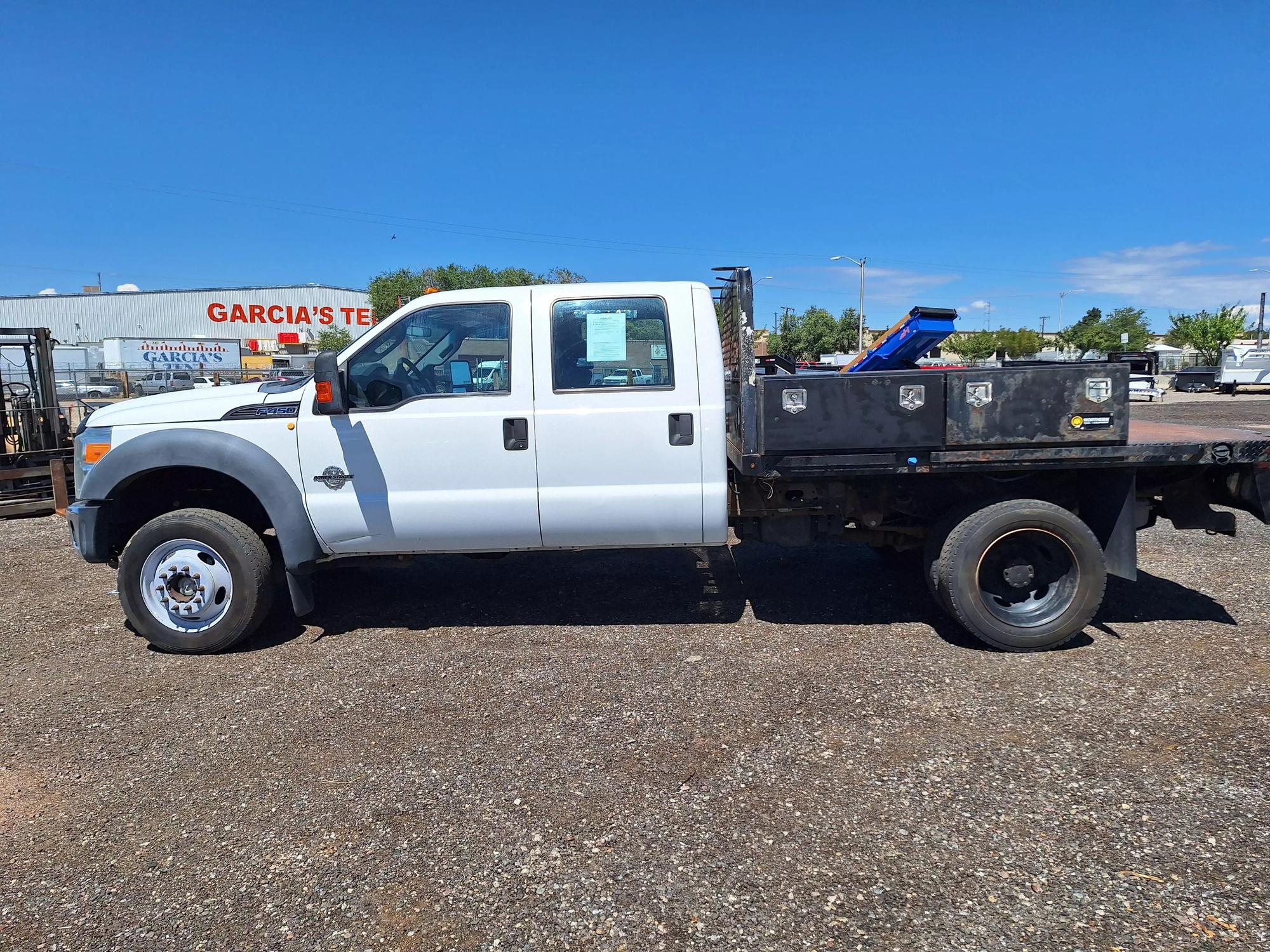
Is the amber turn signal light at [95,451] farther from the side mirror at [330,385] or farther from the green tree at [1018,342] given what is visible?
the green tree at [1018,342]

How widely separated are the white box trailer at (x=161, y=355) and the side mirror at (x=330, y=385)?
44902 mm

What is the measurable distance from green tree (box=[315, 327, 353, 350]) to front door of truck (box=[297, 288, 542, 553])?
49.1 metres

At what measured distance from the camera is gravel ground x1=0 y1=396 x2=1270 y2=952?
2750mm

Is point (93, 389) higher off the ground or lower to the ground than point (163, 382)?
lower

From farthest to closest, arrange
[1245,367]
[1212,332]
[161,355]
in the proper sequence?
[1212,332] → [161,355] → [1245,367]

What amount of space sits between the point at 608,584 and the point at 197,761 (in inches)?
124

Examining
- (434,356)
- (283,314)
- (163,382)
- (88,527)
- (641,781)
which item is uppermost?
(283,314)

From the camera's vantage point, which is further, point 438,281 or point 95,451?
point 438,281

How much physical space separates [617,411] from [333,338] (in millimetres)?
61390

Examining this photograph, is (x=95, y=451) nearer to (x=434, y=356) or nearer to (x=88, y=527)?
(x=88, y=527)

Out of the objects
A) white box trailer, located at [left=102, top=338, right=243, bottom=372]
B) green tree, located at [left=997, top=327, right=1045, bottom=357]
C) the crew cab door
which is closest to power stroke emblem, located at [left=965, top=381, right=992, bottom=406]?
the crew cab door

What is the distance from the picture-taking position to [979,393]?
4574mm

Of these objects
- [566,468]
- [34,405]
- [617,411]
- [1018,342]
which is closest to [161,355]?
[34,405]

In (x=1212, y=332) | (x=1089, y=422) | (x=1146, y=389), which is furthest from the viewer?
(x=1212, y=332)
